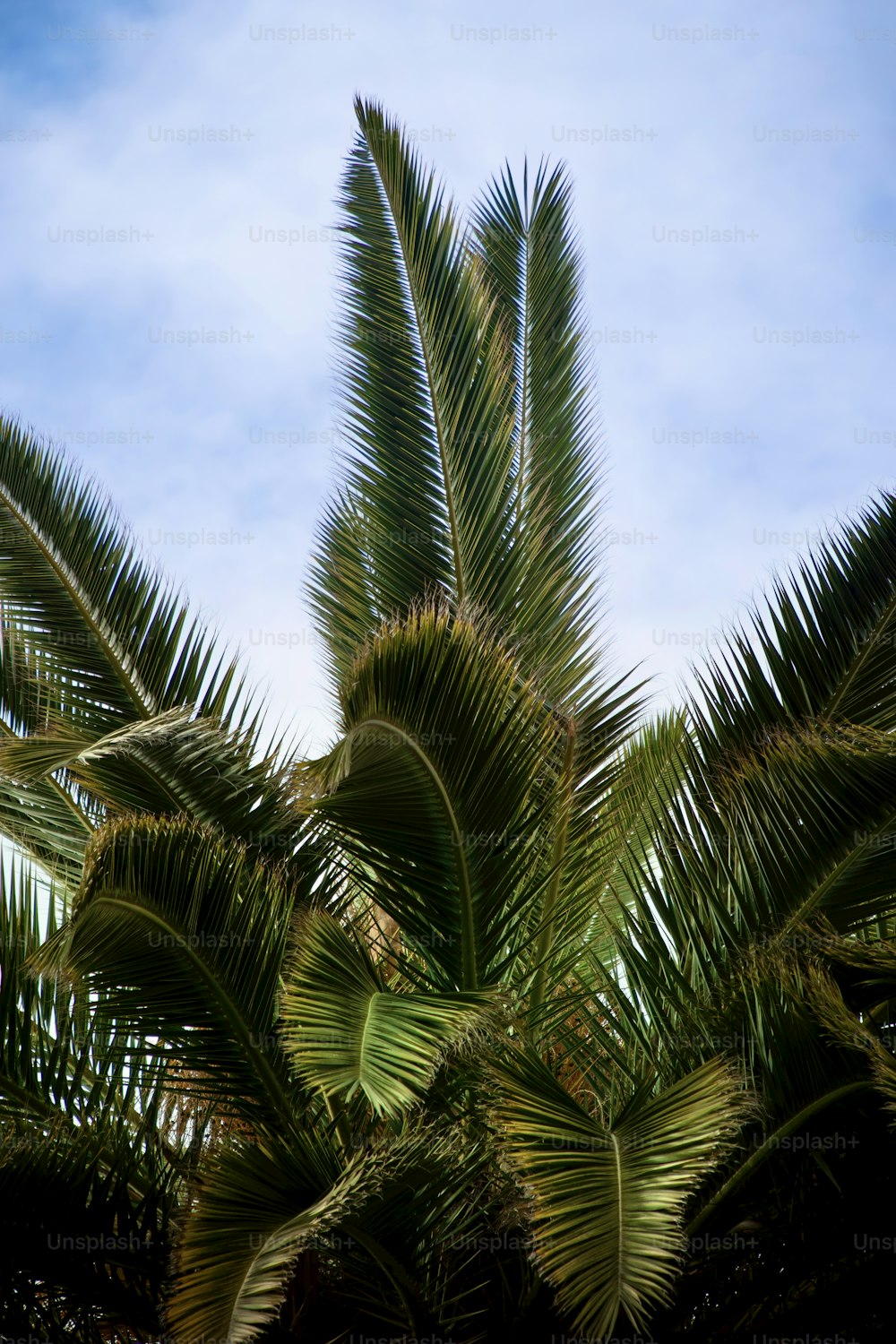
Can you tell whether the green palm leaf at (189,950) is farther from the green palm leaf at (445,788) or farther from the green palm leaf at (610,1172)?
the green palm leaf at (610,1172)

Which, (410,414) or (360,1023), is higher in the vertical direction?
(410,414)

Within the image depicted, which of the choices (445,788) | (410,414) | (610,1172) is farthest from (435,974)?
(410,414)

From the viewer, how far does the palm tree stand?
4133 mm

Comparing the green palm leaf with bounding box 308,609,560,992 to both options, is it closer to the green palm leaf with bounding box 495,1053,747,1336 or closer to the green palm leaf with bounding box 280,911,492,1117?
the green palm leaf with bounding box 280,911,492,1117

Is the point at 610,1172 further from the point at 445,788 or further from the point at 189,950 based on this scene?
the point at 189,950

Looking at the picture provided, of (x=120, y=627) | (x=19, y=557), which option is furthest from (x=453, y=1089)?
(x=19, y=557)

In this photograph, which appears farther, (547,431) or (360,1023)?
(547,431)

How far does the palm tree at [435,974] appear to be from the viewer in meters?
4.13

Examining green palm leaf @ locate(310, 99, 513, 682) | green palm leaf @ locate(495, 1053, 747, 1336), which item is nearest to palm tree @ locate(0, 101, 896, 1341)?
green palm leaf @ locate(495, 1053, 747, 1336)

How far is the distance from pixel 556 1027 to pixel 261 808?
1.51 metres

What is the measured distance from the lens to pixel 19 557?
6.18m

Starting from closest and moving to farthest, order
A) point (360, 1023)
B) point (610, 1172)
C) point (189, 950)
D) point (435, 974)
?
point (610, 1172) → point (360, 1023) → point (189, 950) → point (435, 974)

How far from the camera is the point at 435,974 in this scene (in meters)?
5.33

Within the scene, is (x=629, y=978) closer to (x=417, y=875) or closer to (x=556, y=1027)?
(x=556, y=1027)
